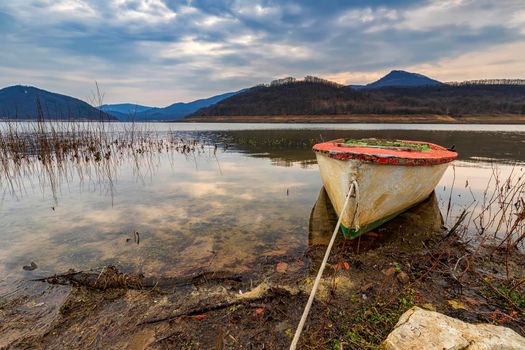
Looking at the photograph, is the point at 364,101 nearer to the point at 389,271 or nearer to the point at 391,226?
the point at 391,226

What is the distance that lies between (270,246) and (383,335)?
2.65m

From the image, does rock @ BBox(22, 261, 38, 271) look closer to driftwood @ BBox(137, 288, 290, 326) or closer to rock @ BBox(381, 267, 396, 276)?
driftwood @ BBox(137, 288, 290, 326)

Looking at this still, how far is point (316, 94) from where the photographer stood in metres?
140

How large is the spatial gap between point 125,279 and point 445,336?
380 cm

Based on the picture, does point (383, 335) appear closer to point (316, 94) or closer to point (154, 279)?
point (154, 279)

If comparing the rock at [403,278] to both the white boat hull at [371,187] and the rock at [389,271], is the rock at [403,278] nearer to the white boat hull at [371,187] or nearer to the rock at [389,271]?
the rock at [389,271]

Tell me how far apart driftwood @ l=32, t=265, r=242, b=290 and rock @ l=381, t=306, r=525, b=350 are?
2.27 m

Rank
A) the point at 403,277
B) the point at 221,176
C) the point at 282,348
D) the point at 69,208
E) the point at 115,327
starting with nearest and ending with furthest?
the point at 282,348, the point at 115,327, the point at 403,277, the point at 69,208, the point at 221,176

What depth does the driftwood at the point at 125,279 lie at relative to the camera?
12.4 feet

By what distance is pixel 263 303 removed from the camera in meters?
3.38

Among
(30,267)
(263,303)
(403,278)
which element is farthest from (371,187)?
(30,267)

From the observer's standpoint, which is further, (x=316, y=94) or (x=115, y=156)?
(x=316, y=94)

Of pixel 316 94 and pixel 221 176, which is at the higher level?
pixel 316 94

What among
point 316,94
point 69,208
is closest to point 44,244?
point 69,208
